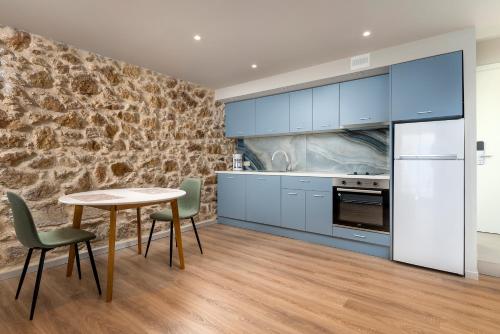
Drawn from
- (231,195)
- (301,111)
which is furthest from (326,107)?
(231,195)

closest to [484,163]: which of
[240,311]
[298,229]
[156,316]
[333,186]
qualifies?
[333,186]

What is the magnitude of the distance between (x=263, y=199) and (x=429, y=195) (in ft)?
7.03

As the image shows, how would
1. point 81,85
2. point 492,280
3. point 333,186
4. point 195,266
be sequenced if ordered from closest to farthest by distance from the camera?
point 492,280 → point 195,266 → point 81,85 → point 333,186

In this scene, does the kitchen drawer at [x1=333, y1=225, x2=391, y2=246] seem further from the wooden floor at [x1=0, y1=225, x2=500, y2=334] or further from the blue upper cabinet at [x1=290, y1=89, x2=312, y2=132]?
the blue upper cabinet at [x1=290, y1=89, x2=312, y2=132]

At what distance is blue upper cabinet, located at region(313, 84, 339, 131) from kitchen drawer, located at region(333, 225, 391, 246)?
136 centimetres

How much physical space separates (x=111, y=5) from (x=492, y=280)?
4188 mm

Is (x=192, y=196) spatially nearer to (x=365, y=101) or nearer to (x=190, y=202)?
(x=190, y=202)

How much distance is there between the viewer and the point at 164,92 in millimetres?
3861

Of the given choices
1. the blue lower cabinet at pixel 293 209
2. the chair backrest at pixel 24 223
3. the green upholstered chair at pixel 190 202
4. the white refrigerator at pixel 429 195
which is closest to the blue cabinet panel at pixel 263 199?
the blue lower cabinet at pixel 293 209

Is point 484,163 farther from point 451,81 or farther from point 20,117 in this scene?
point 20,117

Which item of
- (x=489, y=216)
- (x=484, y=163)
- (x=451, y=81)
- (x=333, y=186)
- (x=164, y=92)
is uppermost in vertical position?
(x=164, y=92)

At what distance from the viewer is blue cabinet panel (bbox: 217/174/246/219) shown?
171 inches

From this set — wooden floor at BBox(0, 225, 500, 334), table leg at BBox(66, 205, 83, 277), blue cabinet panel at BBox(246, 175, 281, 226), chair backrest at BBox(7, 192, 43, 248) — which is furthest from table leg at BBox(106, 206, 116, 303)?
blue cabinet panel at BBox(246, 175, 281, 226)

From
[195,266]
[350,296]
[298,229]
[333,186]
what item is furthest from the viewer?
[298,229]
